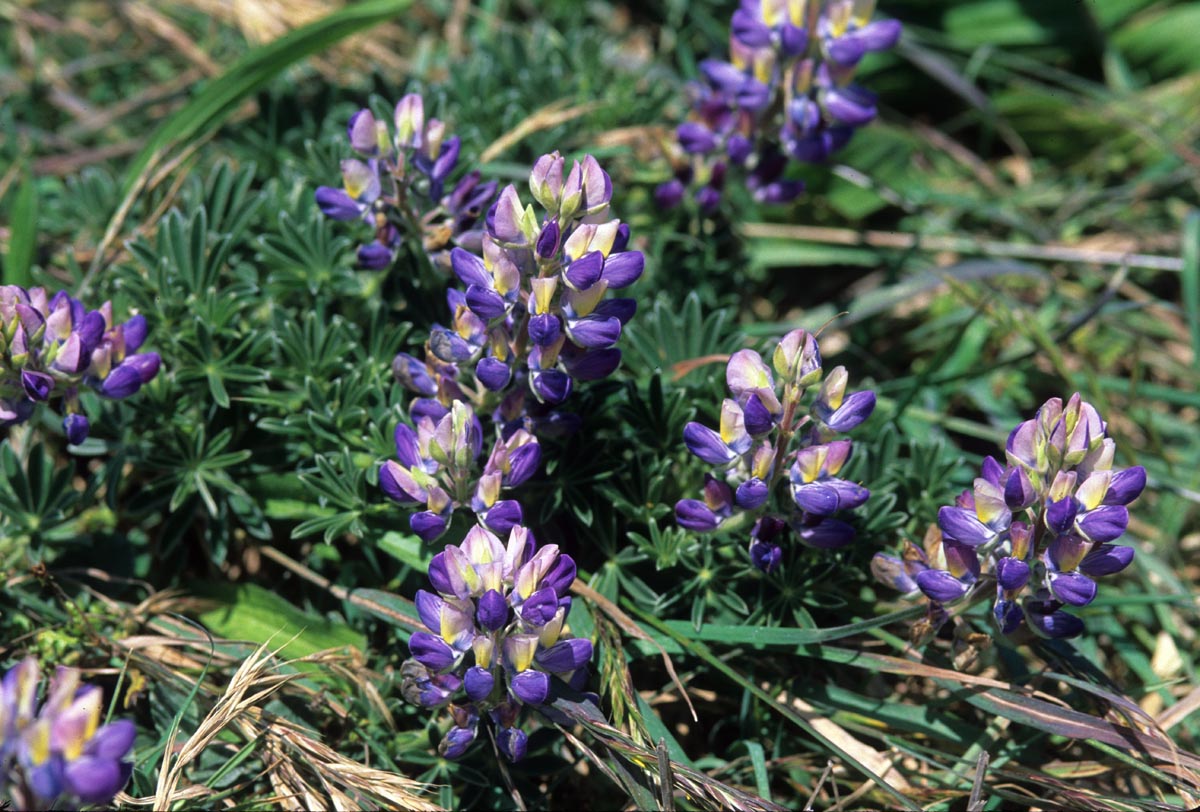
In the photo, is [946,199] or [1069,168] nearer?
[946,199]

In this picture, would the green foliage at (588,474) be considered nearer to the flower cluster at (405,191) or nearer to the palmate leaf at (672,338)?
the palmate leaf at (672,338)

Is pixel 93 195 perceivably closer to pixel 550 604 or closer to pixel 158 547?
pixel 158 547

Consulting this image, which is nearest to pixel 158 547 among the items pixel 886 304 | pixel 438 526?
pixel 438 526

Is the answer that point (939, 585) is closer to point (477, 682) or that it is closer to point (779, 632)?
point (779, 632)

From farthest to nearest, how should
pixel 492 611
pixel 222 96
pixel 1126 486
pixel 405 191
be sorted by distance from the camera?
pixel 222 96 < pixel 405 191 < pixel 1126 486 < pixel 492 611

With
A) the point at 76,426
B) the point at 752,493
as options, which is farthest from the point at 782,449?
the point at 76,426
